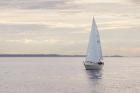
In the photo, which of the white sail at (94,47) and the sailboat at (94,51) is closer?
the sailboat at (94,51)

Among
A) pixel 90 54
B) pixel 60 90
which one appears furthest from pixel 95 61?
pixel 60 90

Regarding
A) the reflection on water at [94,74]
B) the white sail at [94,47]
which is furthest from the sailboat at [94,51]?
the reflection on water at [94,74]

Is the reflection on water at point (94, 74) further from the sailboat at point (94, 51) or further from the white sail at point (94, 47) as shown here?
the white sail at point (94, 47)

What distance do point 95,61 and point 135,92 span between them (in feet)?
172

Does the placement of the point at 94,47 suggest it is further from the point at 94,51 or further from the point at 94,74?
the point at 94,74

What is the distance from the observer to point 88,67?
12100cm

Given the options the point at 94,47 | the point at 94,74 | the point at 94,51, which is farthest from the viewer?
the point at 94,51

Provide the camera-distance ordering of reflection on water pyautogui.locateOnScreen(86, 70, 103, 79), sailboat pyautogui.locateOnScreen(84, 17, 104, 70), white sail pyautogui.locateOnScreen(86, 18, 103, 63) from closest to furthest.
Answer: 1. reflection on water pyautogui.locateOnScreen(86, 70, 103, 79)
2. sailboat pyautogui.locateOnScreen(84, 17, 104, 70)
3. white sail pyautogui.locateOnScreen(86, 18, 103, 63)

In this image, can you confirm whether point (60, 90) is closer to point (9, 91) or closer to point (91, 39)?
point (9, 91)

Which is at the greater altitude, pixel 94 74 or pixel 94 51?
pixel 94 51

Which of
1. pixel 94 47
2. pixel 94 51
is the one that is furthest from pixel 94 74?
pixel 94 47

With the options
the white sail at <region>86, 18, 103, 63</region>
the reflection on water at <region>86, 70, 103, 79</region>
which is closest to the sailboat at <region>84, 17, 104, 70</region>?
the white sail at <region>86, 18, 103, 63</region>

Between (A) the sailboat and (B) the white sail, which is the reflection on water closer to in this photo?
(A) the sailboat

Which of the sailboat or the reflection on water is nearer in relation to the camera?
the reflection on water
